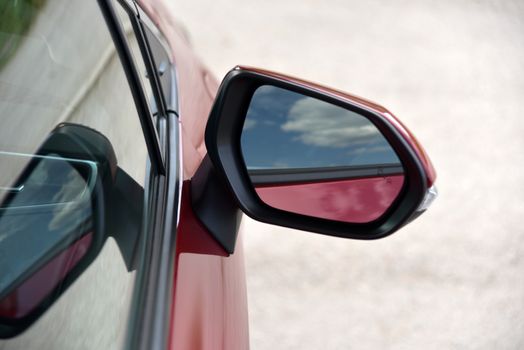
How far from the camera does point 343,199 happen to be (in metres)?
1.11

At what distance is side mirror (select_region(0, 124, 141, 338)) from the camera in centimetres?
78

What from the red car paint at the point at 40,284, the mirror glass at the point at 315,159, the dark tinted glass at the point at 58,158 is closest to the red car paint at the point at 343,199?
the mirror glass at the point at 315,159

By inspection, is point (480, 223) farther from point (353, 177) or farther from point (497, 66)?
point (353, 177)

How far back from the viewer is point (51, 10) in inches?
46.2

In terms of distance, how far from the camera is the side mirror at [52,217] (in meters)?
0.78

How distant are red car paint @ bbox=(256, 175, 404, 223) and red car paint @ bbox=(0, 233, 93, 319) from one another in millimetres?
371

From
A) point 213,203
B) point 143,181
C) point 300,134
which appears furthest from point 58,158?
point 300,134

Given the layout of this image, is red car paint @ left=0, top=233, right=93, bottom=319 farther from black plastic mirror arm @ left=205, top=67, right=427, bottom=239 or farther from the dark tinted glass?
black plastic mirror arm @ left=205, top=67, right=427, bottom=239

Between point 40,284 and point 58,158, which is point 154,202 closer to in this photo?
point 58,158

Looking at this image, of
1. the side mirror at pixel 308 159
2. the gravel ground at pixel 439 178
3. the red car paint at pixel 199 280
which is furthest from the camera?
the gravel ground at pixel 439 178

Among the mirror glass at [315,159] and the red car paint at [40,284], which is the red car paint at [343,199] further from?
the red car paint at [40,284]

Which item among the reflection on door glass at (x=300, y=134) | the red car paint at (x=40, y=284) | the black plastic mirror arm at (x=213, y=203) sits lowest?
the red car paint at (x=40, y=284)

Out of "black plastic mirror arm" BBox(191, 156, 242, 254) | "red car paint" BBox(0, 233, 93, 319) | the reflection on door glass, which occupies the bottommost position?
"red car paint" BBox(0, 233, 93, 319)

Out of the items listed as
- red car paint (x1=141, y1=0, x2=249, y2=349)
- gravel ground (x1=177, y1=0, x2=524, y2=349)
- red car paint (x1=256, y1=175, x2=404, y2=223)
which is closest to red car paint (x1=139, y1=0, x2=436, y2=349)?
red car paint (x1=141, y1=0, x2=249, y2=349)
